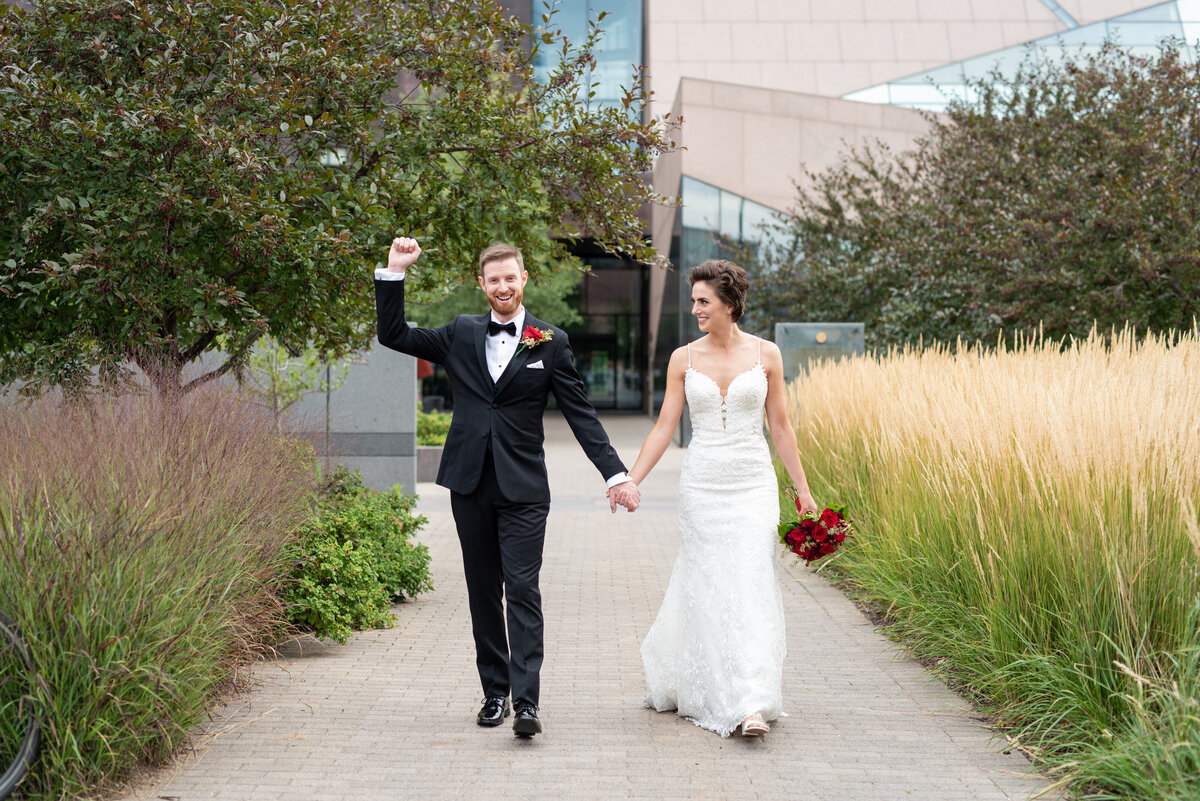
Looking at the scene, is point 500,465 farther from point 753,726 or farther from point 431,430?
point 431,430

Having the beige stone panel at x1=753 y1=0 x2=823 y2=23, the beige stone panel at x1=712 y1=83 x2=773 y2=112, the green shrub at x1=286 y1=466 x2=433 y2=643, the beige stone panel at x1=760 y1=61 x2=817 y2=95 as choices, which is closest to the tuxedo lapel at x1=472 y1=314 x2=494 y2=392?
the green shrub at x1=286 y1=466 x2=433 y2=643

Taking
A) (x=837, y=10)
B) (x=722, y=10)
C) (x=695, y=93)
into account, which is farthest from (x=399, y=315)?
(x=837, y=10)

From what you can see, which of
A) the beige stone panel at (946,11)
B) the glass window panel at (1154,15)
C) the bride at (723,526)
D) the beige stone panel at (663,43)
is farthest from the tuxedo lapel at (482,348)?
the beige stone panel at (946,11)

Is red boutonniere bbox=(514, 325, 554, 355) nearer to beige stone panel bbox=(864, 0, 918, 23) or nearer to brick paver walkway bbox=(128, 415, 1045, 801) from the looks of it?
brick paver walkway bbox=(128, 415, 1045, 801)

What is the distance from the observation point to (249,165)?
21.9 ft

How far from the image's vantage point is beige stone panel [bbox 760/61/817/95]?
36.1 meters

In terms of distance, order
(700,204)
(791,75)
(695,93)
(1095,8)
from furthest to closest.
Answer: (1095,8) < (791,75) < (695,93) < (700,204)

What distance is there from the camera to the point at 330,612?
6633mm

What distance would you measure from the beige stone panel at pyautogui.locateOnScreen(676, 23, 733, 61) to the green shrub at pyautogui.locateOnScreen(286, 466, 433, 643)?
29893 mm

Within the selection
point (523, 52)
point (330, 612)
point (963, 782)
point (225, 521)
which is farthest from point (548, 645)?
point (523, 52)

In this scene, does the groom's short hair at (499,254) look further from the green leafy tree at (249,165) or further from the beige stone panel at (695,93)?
the beige stone panel at (695,93)

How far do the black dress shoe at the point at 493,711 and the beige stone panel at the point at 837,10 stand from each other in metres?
34.7

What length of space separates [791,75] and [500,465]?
33.4m

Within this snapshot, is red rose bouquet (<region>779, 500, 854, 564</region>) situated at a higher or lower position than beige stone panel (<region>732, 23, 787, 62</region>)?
lower
